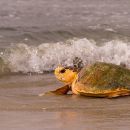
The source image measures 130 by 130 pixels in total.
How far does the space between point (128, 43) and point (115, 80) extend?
4.10m

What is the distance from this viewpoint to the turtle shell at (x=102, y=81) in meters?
6.31

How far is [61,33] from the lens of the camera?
11789mm

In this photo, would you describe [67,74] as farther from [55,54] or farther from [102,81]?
[55,54]

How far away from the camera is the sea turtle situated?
631 cm

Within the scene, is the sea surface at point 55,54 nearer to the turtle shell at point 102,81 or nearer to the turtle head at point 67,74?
the turtle shell at point 102,81

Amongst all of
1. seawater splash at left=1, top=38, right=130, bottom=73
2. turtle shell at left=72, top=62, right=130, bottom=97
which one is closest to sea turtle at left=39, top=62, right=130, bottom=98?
turtle shell at left=72, top=62, right=130, bottom=97

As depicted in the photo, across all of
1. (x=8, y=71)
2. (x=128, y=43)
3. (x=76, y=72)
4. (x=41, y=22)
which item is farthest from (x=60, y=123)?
(x=41, y=22)

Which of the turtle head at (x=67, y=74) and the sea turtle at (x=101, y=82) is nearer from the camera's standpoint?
the sea turtle at (x=101, y=82)

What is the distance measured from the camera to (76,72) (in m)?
6.86

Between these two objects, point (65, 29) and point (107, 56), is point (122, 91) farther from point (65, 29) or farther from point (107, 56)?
point (65, 29)

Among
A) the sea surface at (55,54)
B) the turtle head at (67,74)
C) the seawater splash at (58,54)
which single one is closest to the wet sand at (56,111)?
the sea surface at (55,54)

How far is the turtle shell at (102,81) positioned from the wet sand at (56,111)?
0.09m

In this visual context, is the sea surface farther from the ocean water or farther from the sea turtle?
the sea turtle

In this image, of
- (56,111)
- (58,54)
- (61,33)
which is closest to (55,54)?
(58,54)
